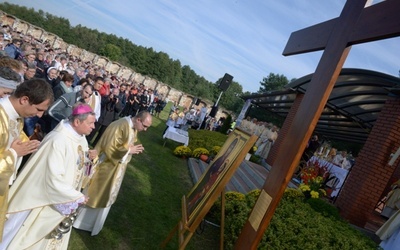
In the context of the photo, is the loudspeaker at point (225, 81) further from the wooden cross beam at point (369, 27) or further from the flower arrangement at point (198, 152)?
the wooden cross beam at point (369, 27)

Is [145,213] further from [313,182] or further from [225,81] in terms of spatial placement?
[225,81]

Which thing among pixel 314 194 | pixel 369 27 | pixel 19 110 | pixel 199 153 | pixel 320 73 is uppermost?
pixel 369 27

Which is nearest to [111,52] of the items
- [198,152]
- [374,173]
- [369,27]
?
[198,152]

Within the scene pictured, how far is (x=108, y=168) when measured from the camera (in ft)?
16.4

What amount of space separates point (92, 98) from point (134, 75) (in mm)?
46795

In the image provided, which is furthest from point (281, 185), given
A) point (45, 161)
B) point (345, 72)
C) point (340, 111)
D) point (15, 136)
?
point (340, 111)

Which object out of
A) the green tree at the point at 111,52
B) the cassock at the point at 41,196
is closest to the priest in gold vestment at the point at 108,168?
the cassock at the point at 41,196

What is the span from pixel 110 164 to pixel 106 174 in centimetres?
17

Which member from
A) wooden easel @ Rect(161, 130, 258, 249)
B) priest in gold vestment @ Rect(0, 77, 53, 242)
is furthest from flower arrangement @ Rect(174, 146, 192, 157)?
priest in gold vestment @ Rect(0, 77, 53, 242)

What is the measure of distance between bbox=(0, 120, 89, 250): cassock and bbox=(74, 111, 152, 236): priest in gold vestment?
5.44ft

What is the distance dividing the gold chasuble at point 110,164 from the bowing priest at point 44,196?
5.22 feet

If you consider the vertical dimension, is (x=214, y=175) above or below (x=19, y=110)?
below

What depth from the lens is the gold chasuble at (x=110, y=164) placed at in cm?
491

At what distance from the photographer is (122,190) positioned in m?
7.19
